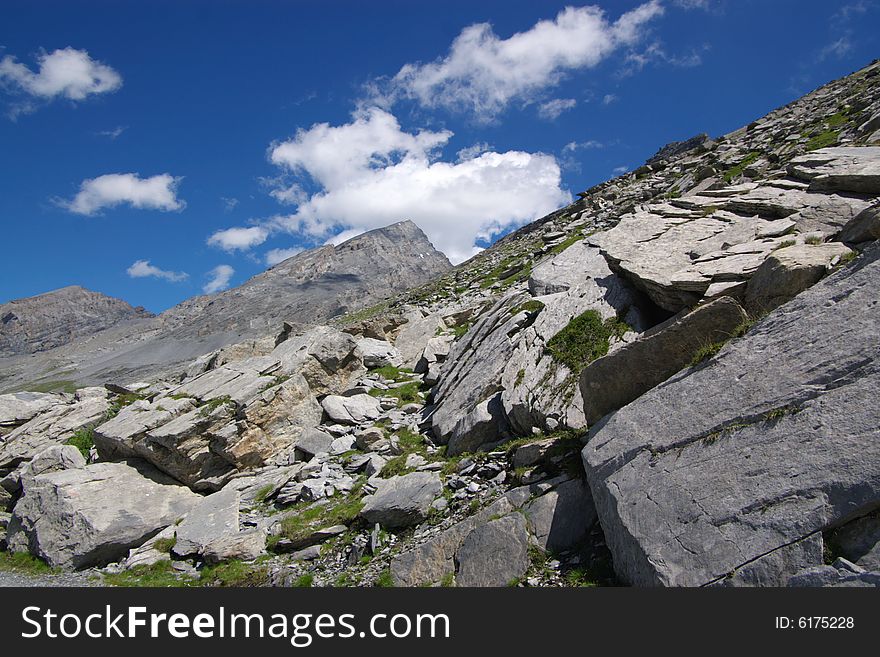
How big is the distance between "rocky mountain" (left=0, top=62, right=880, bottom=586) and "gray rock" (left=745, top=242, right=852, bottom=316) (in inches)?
2.3

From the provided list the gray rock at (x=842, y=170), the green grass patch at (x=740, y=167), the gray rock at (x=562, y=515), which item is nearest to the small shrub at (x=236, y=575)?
the gray rock at (x=562, y=515)

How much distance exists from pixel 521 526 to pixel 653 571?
3.64 m

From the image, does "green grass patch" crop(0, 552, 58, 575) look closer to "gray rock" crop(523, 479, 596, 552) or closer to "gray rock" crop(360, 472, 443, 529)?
"gray rock" crop(360, 472, 443, 529)

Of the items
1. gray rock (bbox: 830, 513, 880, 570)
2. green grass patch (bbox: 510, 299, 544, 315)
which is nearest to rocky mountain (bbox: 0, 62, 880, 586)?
gray rock (bbox: 830, 513, 880, 570)

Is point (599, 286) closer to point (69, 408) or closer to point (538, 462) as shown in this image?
point (538, 462)

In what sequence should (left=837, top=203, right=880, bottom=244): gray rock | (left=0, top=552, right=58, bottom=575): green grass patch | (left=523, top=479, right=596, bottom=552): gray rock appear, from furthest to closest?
(left=0, top=552, right=58, bottom=575): green grass patch → (left=837, top=203, right=880, bottom=244): gray rock → (left=523, top=479, right=596, bottom=552): gray rock

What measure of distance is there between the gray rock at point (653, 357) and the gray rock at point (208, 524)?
13.0 meters

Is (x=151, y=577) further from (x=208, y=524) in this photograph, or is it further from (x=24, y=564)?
(x=24, y=564)

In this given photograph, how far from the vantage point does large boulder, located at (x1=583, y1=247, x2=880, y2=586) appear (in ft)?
23.2

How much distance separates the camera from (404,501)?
1415cm

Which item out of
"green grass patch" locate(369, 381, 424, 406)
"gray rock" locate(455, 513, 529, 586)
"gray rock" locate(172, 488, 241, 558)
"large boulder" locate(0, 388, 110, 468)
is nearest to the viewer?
"gray rock" locate(455, 513, 529, 586)
